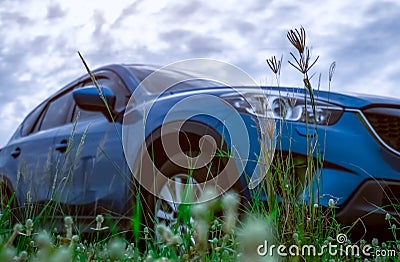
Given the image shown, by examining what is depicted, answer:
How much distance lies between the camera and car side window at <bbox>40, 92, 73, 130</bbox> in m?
5.54

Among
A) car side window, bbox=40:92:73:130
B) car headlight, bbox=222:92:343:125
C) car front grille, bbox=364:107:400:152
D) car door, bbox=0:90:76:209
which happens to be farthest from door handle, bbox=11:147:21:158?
car front grille, bbox=364:107:400:152

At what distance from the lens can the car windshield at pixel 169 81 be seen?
165 inches

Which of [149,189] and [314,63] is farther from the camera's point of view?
[149,189]

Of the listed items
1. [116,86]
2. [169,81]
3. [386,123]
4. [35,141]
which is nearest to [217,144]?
[386,123]

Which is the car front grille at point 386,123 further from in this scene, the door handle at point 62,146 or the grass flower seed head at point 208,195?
the door handle at point 62,146

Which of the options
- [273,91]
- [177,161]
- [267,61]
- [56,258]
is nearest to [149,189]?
[177,161]

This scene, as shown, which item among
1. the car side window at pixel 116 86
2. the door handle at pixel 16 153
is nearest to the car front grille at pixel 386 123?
the car side window at pixel 116 86

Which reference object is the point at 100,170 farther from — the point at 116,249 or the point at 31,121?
the point at 116,249

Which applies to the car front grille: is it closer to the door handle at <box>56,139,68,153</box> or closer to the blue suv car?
the blue suv car

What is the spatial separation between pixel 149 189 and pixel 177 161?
15.0 inches

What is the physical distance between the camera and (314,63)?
2072mm

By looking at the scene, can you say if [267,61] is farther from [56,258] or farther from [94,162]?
[94,162]

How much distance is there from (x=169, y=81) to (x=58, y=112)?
1.76 m

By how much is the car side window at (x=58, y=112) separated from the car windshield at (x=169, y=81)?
3.51 feet
